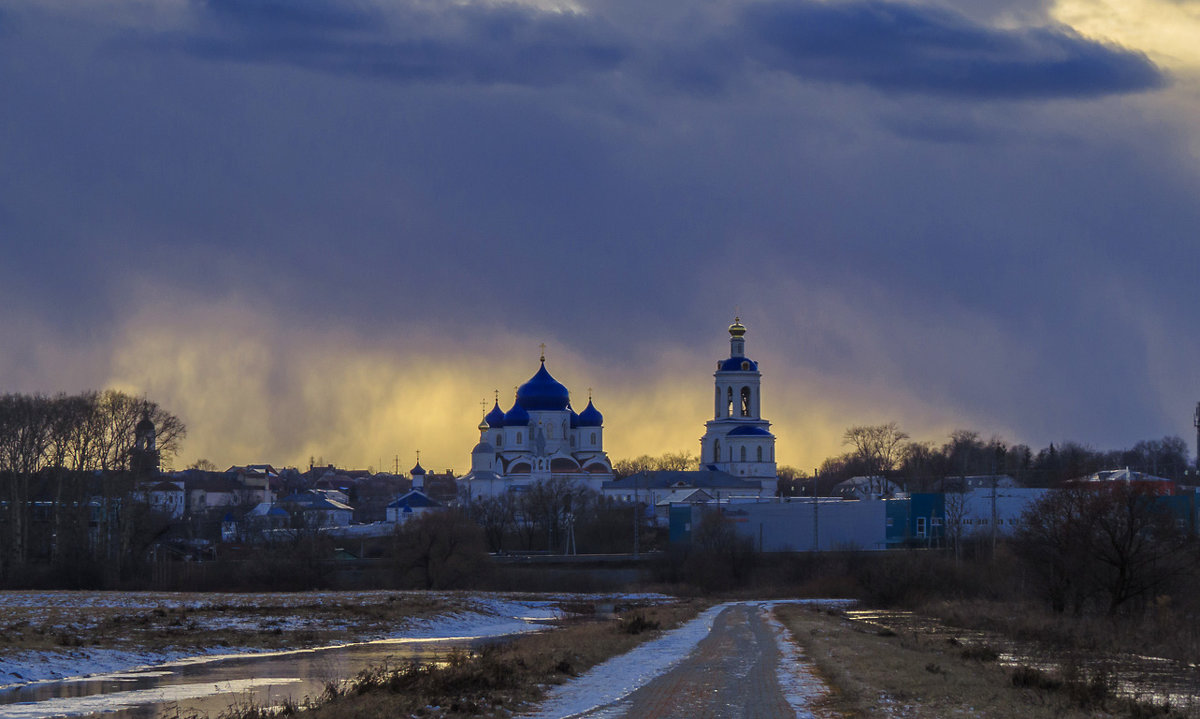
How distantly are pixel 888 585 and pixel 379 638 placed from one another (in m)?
31.9

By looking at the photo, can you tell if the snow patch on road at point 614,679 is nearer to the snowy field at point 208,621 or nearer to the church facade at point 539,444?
the snowy field at point 208,621

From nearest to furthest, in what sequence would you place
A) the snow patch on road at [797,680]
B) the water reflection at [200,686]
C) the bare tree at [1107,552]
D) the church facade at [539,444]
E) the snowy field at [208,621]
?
the snow patch on road at [797,680] → the water reflection at [200,686] → the snowy field at [208,621] → the bare tree at [1107,552] → the church facade at [539,444]

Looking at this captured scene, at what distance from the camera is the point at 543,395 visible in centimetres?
16475

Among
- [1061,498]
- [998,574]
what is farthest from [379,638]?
[998,574]

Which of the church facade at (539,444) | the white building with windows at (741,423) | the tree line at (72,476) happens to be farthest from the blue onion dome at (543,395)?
the tree line at (72,476)

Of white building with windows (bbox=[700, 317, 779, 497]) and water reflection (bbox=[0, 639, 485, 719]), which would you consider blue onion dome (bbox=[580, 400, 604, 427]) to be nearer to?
white building with windows (bbox=[700, 317, 779, 497])

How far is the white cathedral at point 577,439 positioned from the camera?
157875 millimetres

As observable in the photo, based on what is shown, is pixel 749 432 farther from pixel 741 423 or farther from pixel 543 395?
pixel 543 395

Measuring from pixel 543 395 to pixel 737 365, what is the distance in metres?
22.8

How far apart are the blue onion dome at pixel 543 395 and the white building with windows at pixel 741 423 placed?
1827 cm

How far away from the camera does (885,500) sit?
11169 centimetres

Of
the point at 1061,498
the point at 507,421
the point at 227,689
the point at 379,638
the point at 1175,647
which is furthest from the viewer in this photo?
the point at 507,421

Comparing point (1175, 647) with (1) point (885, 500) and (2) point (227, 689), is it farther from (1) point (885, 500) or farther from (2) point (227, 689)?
(1) point (885, 500)

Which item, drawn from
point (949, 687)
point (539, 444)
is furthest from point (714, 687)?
point (539, 444)
